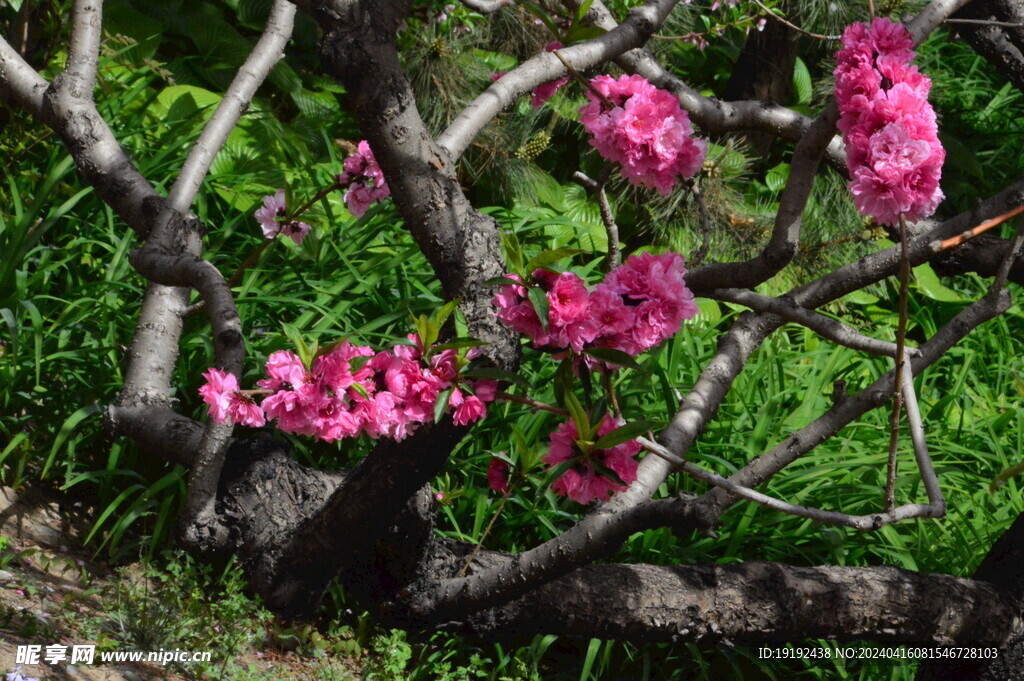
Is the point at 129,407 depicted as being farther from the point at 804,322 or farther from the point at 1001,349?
the point at 1001,349

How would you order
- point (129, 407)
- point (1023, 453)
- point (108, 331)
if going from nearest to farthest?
point (129, 407)
point (108, 331)
point (1023, 453)

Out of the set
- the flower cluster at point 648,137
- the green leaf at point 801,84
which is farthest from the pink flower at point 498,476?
the green leaf at point 801,84

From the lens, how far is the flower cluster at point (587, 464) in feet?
5.14

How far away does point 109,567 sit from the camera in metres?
2.37

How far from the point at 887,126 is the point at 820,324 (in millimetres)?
528

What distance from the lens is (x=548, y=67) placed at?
2.04 m

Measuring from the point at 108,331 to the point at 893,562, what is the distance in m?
2.19

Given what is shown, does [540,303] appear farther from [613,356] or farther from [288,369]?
[288,369]

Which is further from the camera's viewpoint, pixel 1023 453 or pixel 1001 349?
pixel 1001 349

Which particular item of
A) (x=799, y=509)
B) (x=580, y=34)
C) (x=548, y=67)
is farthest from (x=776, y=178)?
(x=799, y=509)

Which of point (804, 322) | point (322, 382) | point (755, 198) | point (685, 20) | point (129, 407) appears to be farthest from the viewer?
point (755, 198)

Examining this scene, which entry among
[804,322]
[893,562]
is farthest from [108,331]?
[893,562]

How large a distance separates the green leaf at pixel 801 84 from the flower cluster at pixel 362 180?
3151mm

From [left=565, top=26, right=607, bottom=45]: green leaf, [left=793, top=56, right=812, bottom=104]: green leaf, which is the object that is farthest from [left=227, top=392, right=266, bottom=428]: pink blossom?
[left=793, top=56, right=812, bottom=104]: green leaf
